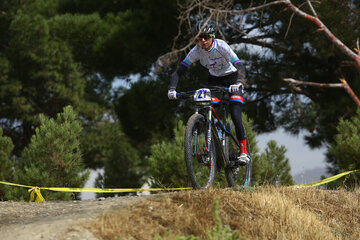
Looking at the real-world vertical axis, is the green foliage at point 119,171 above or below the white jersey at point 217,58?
below

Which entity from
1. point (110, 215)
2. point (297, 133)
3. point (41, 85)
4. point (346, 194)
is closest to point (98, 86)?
point (41, 85)

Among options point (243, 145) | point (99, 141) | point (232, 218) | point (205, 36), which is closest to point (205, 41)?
point (205, 36)

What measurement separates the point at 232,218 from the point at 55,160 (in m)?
5.90

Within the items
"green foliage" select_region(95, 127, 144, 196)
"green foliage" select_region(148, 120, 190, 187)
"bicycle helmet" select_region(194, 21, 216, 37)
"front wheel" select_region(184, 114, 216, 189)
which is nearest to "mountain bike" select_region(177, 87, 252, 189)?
"front wheel" select_region(184, 114, 216, 189)

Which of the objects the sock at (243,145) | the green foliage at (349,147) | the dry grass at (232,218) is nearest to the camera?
the dry grass at (232,218)

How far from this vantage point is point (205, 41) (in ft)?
19.7

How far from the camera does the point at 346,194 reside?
681 cm

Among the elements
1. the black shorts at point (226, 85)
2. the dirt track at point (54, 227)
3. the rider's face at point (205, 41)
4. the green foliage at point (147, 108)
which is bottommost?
the dirt track at point (54, 227)

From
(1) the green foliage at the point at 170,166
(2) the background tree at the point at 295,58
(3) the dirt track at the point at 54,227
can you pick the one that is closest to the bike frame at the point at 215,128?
(3) the dirt track at the point at 54,227

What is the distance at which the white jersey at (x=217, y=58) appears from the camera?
613 cm

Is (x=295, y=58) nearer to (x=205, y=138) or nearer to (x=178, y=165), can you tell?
(x=178, y=165)

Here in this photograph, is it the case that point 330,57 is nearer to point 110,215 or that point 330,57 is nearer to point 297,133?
point 297,133

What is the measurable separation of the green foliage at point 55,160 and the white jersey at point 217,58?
4347 millimetres

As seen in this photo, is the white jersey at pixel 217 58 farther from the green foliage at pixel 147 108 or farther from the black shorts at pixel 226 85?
the green foliage at pixel 147 108
